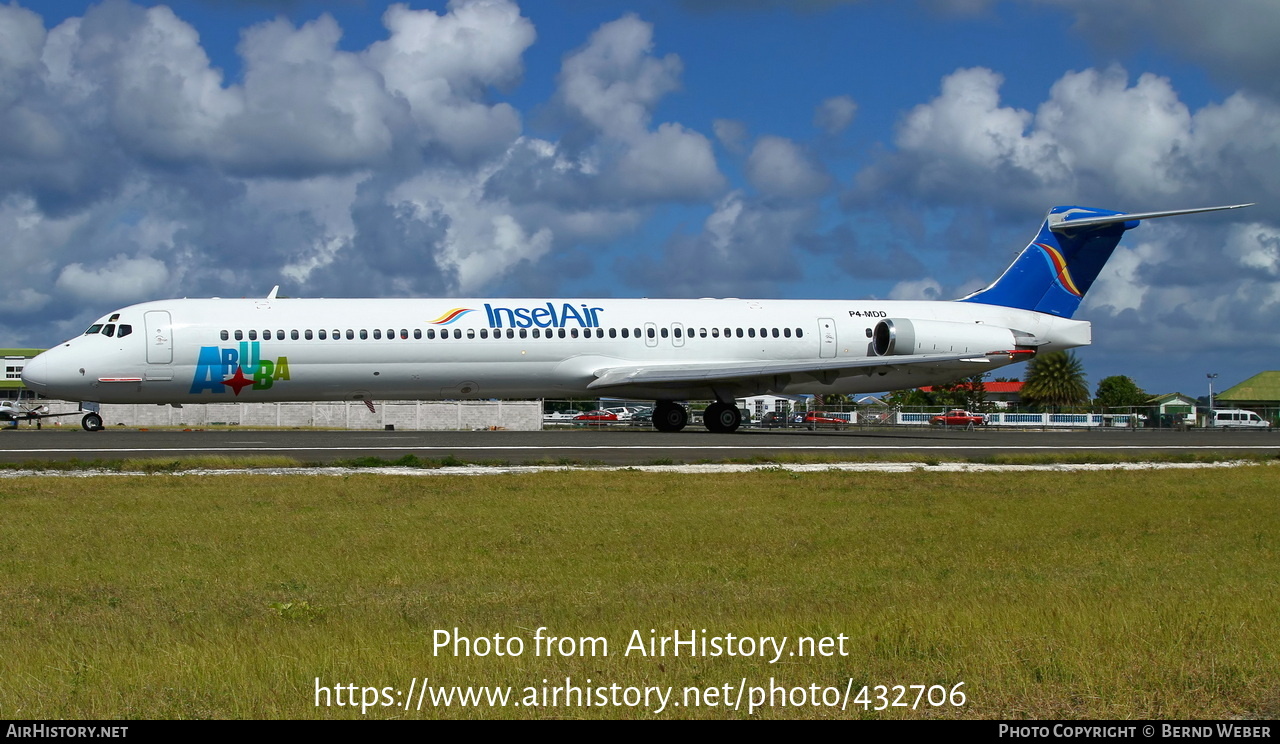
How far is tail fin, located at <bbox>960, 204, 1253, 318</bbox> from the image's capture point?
129 ft

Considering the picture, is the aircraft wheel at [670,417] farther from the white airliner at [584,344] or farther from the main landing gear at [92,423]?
the main landing gear at [92,423]

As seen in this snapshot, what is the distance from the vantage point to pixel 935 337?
3675cm

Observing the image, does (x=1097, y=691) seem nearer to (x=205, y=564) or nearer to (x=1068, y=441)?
(x=205, y=564)

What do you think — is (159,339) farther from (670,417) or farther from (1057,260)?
(1057,260)

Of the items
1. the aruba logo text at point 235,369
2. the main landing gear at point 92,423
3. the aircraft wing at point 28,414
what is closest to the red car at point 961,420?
the aruba logo text at point 235,369

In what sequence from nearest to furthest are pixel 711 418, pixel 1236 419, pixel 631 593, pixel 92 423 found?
pixel 631 593 → pixel 92 423 → pixel 711 418 → pixel 1236 419

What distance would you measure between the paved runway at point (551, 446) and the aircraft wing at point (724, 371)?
1.67 m

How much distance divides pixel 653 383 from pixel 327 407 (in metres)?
25.2

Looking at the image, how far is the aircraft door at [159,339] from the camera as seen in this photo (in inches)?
1239

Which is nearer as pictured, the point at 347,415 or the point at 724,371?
the point at 724,371

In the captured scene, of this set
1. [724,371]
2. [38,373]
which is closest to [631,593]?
[724,371]

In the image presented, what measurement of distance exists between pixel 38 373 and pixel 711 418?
1924 centimetres

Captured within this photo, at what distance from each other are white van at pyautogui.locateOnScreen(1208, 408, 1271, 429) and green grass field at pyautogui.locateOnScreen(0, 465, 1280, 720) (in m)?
57.5

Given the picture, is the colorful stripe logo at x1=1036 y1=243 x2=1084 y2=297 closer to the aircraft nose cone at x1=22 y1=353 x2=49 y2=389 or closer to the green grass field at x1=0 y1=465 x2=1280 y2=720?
the green grass field at x1=0 y1=465 x2=1280 y2=720
